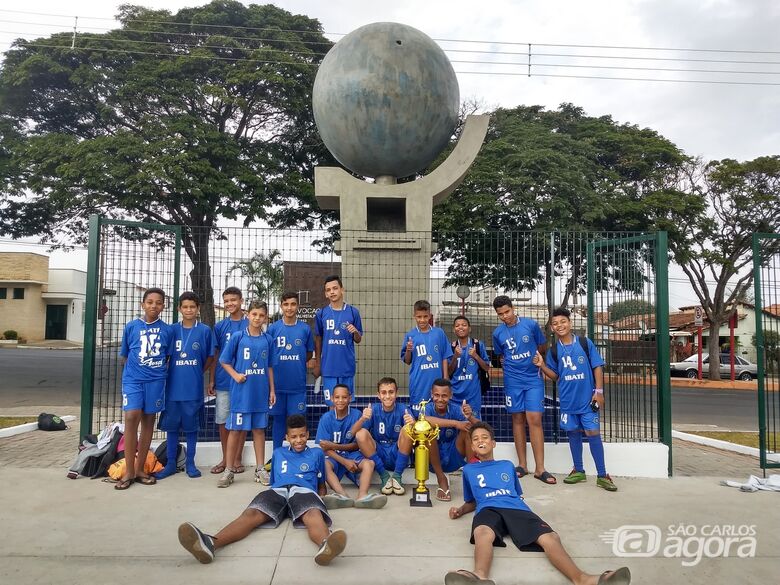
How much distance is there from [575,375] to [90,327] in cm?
517

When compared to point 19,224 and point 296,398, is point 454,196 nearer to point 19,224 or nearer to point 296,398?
point 296,398

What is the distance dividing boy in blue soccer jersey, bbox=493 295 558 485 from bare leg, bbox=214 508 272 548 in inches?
104

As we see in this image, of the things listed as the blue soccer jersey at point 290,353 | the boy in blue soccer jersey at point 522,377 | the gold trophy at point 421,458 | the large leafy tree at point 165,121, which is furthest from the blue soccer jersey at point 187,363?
the large leafy tree at point 165,121

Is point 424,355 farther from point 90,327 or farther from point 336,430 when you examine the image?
point 90,327

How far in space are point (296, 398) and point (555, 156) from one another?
46.3ft

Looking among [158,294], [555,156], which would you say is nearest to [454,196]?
[555,156]

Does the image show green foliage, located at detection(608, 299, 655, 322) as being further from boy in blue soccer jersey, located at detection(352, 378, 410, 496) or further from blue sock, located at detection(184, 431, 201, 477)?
blue sock, located at detection(184, 431, 201, 477)

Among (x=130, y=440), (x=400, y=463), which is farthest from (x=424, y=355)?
(x=130, y=440)

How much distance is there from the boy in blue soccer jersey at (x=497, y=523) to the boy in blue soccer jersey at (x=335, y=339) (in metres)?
1.94

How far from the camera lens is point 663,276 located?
6.29 meters

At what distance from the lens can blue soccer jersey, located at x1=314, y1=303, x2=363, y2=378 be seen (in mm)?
6027

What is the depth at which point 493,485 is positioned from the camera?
413 centimetres

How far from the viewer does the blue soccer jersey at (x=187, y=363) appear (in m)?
5.66

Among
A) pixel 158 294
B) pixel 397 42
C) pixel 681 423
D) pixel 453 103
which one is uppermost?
pixel 397 42
